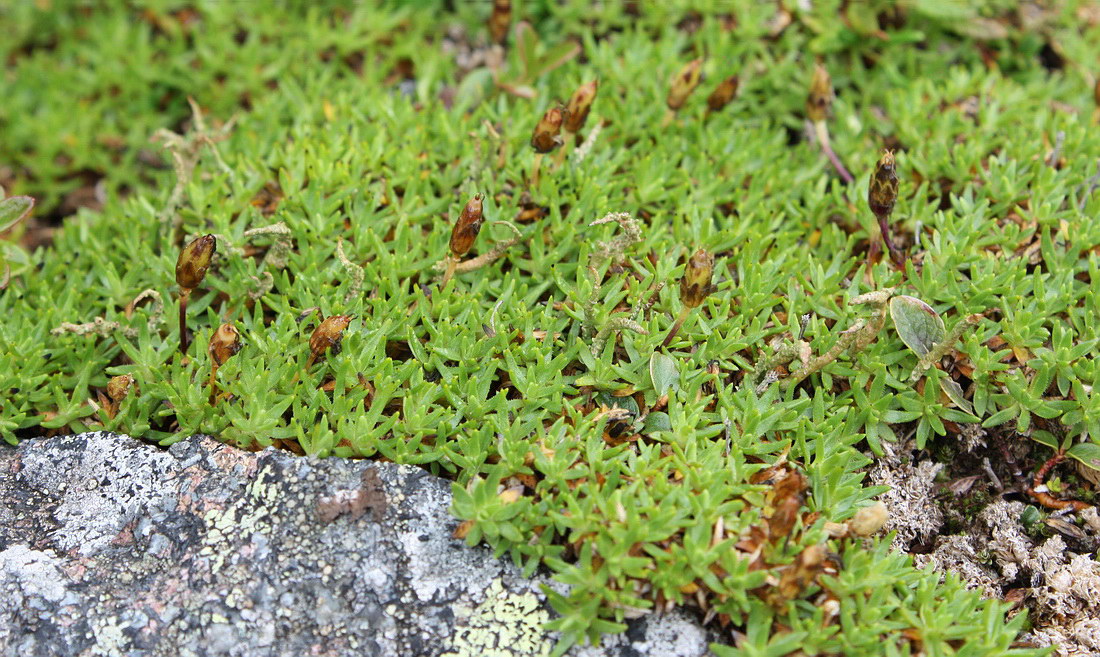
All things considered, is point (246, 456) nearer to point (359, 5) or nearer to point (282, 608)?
point (282, 608)

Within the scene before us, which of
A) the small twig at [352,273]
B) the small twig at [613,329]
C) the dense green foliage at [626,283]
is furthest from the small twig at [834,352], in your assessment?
the small twig at [352,273]

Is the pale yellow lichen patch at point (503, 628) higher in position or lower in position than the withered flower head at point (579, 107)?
lower

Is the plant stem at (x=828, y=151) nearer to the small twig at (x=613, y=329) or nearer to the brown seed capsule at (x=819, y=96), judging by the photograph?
the brown seed capsule at (x=819, y=96)

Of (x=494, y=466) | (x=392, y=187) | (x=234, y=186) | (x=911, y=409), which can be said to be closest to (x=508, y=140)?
(x=392, y=187)

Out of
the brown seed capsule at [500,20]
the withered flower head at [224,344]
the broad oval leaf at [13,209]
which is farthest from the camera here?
the brown seed capsule at [500,20]

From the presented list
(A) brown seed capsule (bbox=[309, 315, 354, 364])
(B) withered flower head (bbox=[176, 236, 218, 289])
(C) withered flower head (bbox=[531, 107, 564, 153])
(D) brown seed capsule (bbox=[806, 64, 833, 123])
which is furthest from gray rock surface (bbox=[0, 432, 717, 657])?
(D) brown seed capsule (bbox=[806, 64, 833, 123])

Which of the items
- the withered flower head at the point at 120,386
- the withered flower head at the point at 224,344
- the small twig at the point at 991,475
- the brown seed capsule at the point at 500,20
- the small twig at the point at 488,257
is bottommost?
the withered flower head at the point at 120,386
